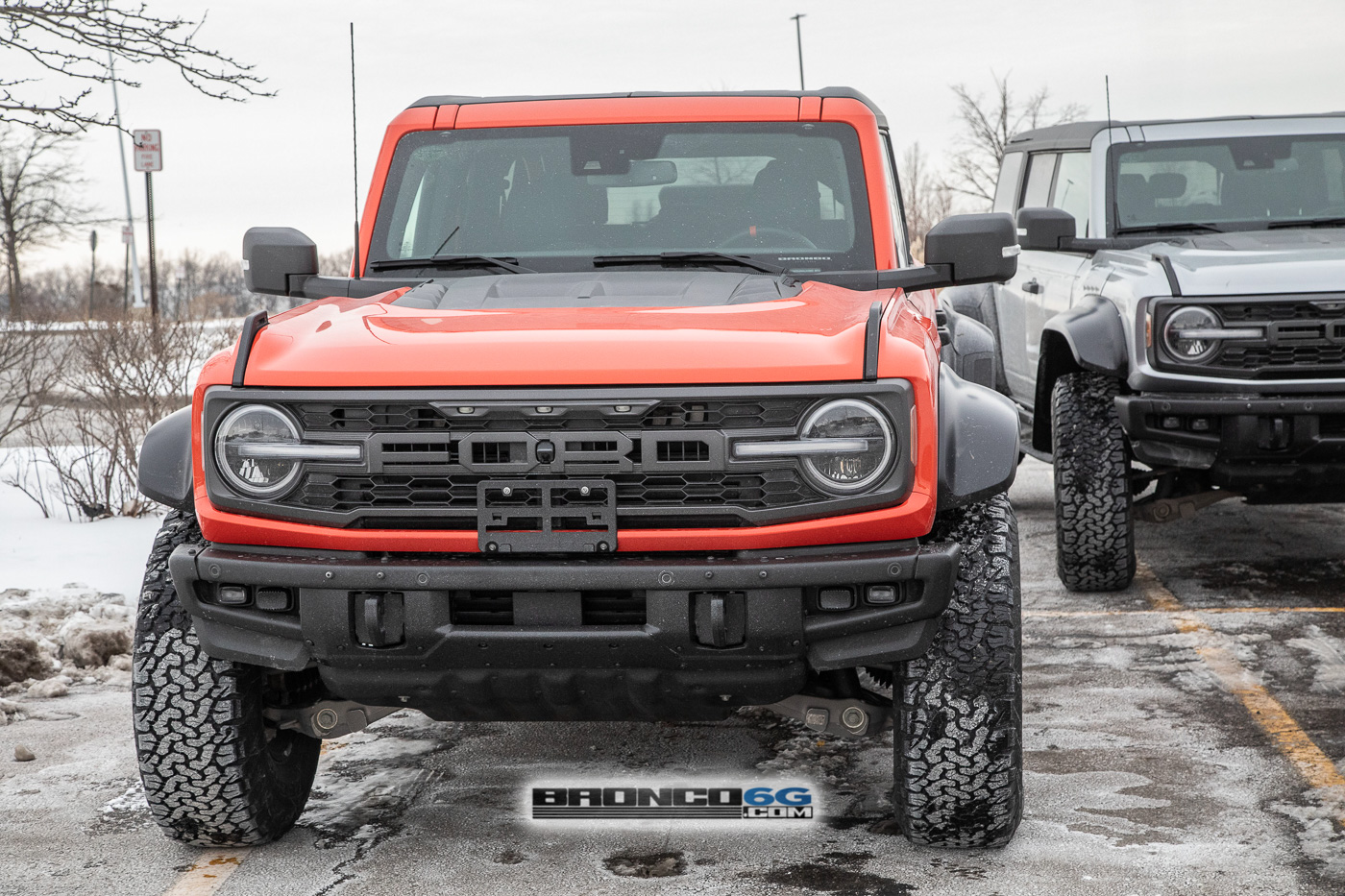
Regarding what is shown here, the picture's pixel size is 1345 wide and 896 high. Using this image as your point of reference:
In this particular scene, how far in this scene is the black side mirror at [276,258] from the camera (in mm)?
4402

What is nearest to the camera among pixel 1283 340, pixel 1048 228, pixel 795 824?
pixel 795 824

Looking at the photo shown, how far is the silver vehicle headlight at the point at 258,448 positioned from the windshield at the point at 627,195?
1160mm

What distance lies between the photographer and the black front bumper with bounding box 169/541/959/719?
10.1 feet

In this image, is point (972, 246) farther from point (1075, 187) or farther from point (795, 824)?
point (1075, 187)

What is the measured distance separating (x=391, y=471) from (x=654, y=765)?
1.61 meters

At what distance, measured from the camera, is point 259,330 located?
3389 millimetres

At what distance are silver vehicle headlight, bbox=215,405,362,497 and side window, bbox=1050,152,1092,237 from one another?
17.1 feet

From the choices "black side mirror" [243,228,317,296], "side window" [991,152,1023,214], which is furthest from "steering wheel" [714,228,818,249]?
"side window" [991,152,1023,214]

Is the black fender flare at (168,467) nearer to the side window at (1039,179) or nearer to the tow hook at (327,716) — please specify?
the tow hook at (327,716)

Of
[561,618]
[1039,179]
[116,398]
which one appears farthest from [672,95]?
[116,398]

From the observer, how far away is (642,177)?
4445 mm

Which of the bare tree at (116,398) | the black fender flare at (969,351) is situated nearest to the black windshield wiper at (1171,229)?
the black fender flare at (969,351)

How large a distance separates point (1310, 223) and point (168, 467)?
561 centimetres

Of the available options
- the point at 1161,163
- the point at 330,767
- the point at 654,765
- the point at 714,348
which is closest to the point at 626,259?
the point at 714,348
